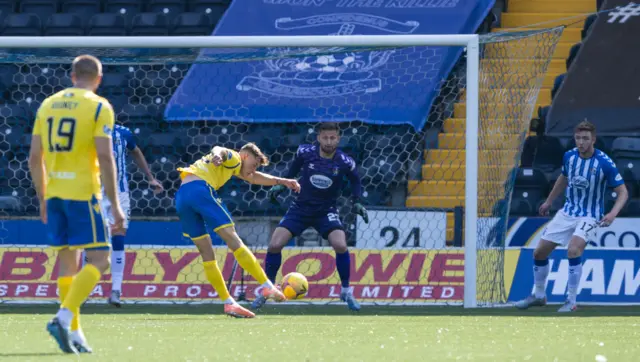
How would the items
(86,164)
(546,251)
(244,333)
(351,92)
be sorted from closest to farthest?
(86,164) → (244,333) → (546,251) → (351,92)

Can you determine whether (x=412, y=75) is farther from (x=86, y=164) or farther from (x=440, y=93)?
(x=86, y=164)

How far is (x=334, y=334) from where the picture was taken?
6805mm

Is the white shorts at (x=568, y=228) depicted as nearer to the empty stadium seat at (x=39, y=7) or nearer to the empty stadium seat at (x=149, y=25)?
the empty stadium seat at (x=149, y=25)

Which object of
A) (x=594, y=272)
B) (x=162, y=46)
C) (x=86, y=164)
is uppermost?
(x=162, y=46)

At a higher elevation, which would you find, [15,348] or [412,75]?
[412,75]

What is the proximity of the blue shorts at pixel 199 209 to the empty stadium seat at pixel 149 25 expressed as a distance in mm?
5389

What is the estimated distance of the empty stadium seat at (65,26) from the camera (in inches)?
532

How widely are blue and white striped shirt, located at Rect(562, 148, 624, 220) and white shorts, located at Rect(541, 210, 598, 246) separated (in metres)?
0.05

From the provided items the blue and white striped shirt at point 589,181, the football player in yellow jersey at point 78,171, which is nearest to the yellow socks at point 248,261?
the football player in yellow jersey at point 78,171

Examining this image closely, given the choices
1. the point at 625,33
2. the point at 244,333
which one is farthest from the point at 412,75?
the point at 244,333

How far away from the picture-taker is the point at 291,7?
13.4 metres

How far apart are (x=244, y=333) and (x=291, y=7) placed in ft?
23.6

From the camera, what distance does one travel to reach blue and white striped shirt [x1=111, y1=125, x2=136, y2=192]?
31.0 feet

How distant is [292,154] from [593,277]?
3876 millimetres
